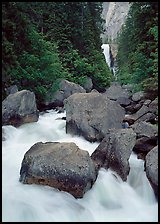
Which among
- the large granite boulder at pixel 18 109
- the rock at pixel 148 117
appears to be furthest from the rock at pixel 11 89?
the rock at pixel 148 117

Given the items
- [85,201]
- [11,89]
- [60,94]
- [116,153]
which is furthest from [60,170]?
[60,94]

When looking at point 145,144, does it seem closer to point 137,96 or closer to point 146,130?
point 146,130

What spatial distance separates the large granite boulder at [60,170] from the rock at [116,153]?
834 millimetres

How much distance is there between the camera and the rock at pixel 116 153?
22.8ft

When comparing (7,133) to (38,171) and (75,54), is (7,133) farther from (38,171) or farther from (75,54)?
(75,54)

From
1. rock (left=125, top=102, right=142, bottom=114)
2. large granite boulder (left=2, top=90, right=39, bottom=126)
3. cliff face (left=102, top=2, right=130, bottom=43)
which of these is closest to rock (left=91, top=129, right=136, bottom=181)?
large granite boulder (left=2, top=90, right=39, bottom=126)

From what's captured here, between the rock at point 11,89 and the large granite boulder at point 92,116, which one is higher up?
the rock at point 11,89


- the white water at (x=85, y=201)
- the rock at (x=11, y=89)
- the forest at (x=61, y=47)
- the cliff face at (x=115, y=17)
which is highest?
the cliff face at (x=115, y=17)

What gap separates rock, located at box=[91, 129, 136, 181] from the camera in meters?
6.95

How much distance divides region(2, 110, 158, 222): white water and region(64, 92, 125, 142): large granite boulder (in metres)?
1.64

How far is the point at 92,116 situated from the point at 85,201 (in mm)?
3735

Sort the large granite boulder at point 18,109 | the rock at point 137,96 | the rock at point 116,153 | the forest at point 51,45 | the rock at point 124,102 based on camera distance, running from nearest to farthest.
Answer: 1. the rock at point 116,153
2. the large granite boulder at point 18,109
3. the forest at point 51,45
4. the rock at point 137,96
5. the rock at point 124,102

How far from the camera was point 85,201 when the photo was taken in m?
6.01

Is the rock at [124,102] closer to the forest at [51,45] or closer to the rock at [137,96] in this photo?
the rock at [137,96]
